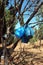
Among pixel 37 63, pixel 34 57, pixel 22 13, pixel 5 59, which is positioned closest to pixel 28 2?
pixel 22 13

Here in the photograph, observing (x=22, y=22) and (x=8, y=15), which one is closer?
(x=22, y=22)

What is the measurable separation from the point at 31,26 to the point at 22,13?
543mm

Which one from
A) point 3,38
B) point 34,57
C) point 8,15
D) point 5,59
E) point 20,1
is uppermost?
point 20,1

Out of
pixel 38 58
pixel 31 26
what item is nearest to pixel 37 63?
pixel 38 58

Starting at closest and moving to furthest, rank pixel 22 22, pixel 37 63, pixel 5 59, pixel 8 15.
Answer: pixel 5 59, pixel 22 22, pixel 8 15, pixel 37 63

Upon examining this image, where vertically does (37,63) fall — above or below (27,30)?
below

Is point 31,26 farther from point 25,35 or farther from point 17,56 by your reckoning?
point 17,56

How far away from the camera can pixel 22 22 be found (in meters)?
6.44

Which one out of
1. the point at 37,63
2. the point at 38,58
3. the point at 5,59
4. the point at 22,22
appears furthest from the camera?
the point at 38,58

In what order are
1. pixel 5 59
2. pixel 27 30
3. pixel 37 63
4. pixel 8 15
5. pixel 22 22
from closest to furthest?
pixel 27 30
pixel 5 59
pixel 22 22
pixel 8 15
pixel 37 63

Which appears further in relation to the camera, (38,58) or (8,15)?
(38,58)

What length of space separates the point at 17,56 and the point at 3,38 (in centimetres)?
289

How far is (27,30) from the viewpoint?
5.65 m

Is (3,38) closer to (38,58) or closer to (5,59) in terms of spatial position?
(5,59)
